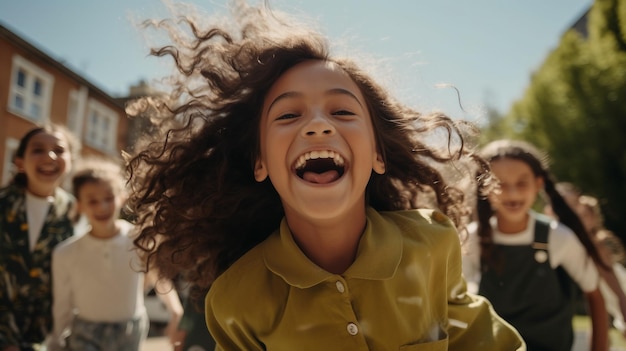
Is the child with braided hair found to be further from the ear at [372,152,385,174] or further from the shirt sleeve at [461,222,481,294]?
the ear at [372,152,385,174]

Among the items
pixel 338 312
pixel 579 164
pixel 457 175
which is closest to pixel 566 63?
pixel 579 164

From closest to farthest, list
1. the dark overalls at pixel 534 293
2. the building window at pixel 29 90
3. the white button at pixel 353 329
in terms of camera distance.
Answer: the white button at pixel 353 329 → the dark overalls at pixel 534 293 → the building window at pixel 29 90

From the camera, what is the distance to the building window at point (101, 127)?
58.1 ft

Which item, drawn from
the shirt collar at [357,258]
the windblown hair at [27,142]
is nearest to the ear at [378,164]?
the shirt collar at [357,258]

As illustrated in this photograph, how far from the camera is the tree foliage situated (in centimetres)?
1250

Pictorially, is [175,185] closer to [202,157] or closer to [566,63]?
[202,157]

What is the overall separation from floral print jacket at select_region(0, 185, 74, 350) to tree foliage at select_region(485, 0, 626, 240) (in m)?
11.6

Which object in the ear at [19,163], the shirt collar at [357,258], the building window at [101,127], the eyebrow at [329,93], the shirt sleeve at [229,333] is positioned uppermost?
the building window at [101,127]

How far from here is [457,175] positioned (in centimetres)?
237

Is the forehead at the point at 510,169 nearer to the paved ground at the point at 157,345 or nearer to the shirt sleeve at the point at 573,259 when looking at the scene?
the shirt sleeve at the point at 573,259

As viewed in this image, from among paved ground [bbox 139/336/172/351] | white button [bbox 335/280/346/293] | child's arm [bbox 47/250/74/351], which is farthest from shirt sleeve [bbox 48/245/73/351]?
paved ground [bbox 139/336/172/351]

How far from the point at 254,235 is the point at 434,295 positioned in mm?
796

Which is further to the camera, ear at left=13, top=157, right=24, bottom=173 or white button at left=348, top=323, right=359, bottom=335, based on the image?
ear at left=13, top=157, right=24, bottom=173

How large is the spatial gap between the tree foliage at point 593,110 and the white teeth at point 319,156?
11.8m
